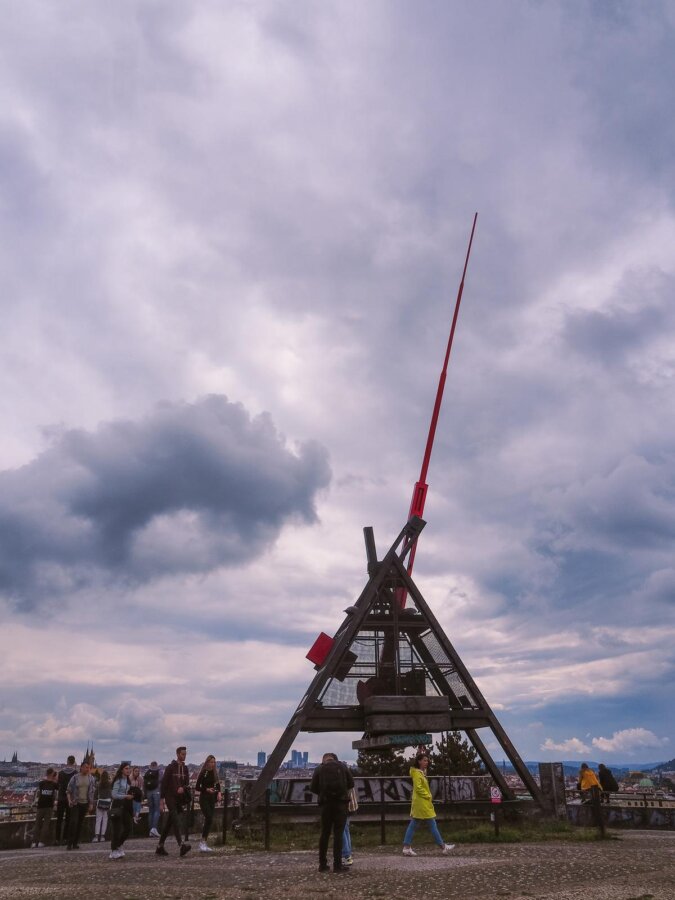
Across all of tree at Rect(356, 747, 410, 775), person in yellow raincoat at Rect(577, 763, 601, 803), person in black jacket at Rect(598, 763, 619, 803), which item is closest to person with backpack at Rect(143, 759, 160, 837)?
person in yellow raincoat at Rect(577, 763, 601, 803)

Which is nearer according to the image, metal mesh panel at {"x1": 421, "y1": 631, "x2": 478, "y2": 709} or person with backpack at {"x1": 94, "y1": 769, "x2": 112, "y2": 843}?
person with backpack at {"x1": 94, "y1": 769, "x2": 112, "y2": 843}

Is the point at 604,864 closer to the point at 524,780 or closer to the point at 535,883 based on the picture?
the point at 535,883

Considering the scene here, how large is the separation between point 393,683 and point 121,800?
9795 millimetres

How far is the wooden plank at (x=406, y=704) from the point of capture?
826 inches

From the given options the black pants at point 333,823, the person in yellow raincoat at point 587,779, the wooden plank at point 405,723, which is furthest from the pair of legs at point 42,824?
the person in yellow raincoat at point 587,779

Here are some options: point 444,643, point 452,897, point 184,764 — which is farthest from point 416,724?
point 452,897

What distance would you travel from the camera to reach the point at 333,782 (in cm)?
1166

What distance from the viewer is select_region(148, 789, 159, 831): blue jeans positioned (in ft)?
63.9

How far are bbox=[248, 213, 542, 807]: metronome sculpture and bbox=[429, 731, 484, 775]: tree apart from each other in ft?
49.6

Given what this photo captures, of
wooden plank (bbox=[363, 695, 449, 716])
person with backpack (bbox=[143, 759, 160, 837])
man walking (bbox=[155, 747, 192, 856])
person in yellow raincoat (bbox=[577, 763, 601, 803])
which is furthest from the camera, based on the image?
wooden plank (bbox=[363, 695, 449, 716])

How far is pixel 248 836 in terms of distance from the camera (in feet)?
58.8

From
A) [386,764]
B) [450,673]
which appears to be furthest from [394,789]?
[386,764]

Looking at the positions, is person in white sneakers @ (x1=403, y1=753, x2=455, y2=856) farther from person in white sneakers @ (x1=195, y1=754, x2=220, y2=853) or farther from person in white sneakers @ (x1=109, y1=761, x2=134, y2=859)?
person in white sneakers @ (x1=109, y1=761, x2=134, y2=859)

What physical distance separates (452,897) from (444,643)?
1325 centimetres
